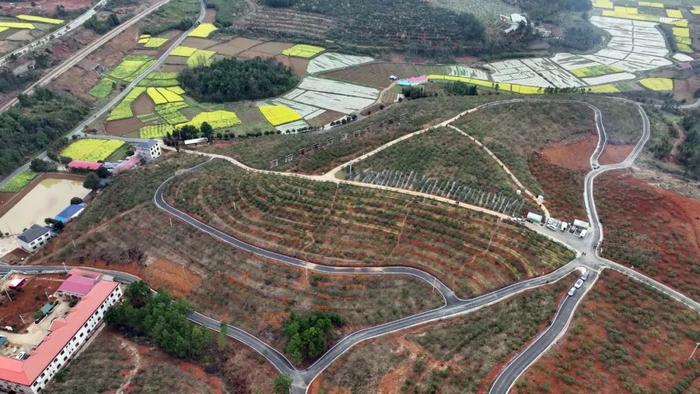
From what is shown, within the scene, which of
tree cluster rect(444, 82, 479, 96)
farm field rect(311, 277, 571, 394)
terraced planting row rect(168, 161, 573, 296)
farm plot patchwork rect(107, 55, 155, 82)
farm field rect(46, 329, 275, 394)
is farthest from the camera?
farm plot patchwork rect(107, 55, 155, 82)

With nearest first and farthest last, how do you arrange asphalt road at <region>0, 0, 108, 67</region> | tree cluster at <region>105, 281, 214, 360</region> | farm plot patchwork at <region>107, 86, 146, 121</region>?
tree cluster at <region>105, 281, 214, 360</region> < farm plot patchwork at <region>107, 86, 146, 121</region> < asphalt road at <region>0, 0, 108, 67</region>

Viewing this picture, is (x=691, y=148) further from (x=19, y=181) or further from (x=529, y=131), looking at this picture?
(x=19, y=181)

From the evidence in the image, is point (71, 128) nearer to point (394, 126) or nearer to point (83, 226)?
point (83, 226)

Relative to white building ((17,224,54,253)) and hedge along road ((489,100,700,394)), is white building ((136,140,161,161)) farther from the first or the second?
hedge along road ((489,100,700,394))

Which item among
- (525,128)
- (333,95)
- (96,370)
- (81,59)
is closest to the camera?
(96,370)

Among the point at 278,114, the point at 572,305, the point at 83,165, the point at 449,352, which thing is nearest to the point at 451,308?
the point at 449,352

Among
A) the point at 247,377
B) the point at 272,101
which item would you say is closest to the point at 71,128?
the point at 272,101

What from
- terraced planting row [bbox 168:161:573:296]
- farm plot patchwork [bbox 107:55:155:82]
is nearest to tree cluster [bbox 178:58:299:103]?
farm plot patchwork [bbox 107:55:155:82]
